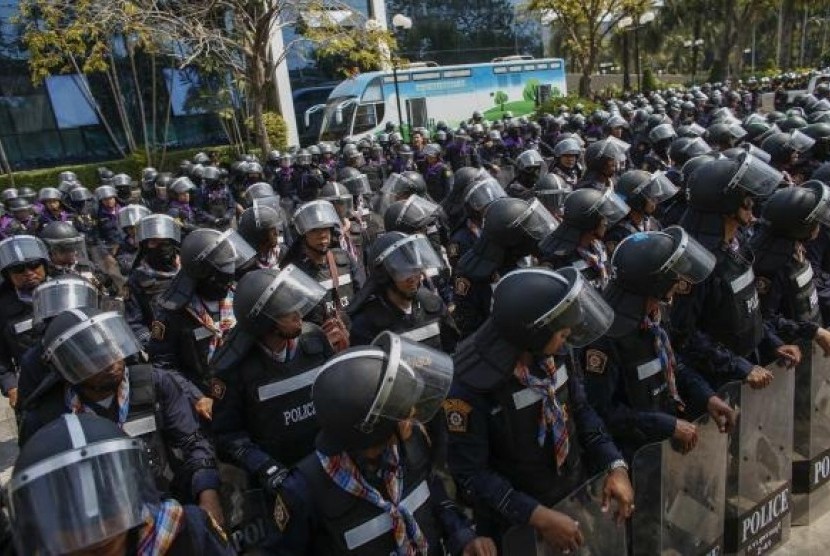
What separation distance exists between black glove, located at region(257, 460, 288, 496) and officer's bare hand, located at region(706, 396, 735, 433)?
6.39 ft

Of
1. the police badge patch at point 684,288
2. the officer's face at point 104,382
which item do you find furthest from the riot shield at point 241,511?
the police badge patch at point 684,288

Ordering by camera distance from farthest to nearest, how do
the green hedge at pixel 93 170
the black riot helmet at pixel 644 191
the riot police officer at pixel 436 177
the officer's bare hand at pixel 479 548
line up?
the green hedge at pixel 93 170, the riot police officer at pixel 436 177, the black riot helmet at pixel 644 191, the officer's bare hand at pixel 479 548

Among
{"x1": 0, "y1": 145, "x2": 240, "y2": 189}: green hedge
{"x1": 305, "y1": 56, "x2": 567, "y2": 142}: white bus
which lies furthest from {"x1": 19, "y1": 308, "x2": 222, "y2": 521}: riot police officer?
{"x1": 0, "y1": 145, "x2": 240, "y2": 189}: green hedge

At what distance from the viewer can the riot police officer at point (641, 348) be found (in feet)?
10.3

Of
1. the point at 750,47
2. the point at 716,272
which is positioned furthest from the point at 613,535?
the point at 750,47

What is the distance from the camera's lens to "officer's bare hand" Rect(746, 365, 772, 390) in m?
3.18

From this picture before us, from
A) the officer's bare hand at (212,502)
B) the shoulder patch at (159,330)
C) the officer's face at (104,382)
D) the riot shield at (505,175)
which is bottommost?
the riot shield at (505,175)

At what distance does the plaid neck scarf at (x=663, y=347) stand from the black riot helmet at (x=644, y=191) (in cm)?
285

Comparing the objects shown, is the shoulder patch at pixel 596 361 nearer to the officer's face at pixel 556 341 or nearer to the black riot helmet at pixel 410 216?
the officer's face at pixel 556 341

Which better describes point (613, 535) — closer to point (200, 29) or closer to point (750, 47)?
point (200, 29)

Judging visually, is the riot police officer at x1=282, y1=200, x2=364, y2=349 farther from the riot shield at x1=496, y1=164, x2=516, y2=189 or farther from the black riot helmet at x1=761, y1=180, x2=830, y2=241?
the riot shield at x1=496, y1=164, x2=516, y2=189

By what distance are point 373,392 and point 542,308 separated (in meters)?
0.78

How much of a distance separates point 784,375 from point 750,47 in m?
65.5

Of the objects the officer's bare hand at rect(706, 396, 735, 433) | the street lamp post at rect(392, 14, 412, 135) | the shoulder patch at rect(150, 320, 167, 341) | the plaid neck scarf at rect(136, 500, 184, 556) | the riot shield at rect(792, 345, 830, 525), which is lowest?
the riot shield at rect(792, 345, 830, 525)
